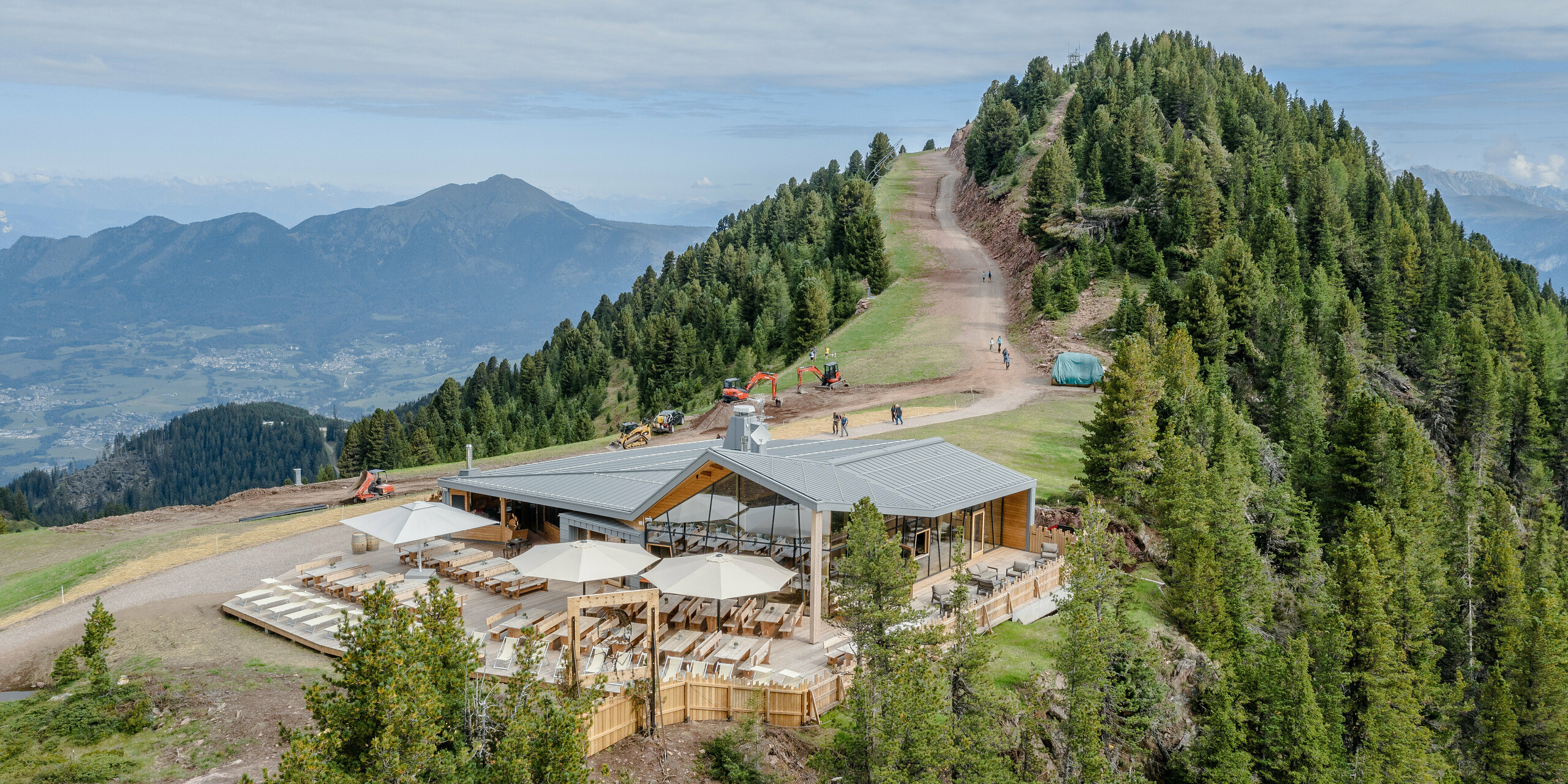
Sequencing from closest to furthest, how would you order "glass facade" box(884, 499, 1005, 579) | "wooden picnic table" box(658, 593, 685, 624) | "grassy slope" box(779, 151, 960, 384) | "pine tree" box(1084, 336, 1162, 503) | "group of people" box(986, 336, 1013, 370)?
"wooden picnic table" box(658, 593, 685, 624)
"glass facade" box(884, 499, 1005, 579)
"pine tree" box(1084, 336, 1162, 503)
"group of people" box(986, 336, 1013, 370)
"grassy slope" box(779, 151, 960, 384)

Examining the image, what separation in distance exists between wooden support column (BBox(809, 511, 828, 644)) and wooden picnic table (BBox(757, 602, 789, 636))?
92cm

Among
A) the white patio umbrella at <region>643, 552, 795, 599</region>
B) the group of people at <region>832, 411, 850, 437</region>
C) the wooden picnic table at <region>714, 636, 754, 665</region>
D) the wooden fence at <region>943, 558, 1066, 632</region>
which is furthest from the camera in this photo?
the group of people at <region>832, 411, 850, 437</region>

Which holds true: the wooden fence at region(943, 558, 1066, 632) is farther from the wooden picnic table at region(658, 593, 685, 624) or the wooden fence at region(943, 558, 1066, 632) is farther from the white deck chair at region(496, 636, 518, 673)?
the white deck chair at region(496, 636, 518, 673)

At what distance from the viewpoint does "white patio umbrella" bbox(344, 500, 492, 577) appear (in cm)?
2984

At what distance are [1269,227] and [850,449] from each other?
62.4m

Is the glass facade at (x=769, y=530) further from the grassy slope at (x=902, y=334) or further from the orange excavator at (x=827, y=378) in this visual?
the grassy slope at (x=902, y=334)

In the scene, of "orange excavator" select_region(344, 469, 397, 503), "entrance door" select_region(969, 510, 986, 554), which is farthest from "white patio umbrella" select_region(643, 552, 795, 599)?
"orange excavator" select_region(344, 469, 397, 503)

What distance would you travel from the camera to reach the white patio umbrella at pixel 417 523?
97.9 ft

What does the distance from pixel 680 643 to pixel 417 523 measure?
10.9 meters

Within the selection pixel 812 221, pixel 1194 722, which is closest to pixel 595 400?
pixel 812 221

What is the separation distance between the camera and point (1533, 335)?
87.1 m

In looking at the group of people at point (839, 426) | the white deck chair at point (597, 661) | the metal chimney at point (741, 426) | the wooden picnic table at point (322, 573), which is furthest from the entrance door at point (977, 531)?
the group of people at point (839, 426)

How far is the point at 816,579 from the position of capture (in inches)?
1019

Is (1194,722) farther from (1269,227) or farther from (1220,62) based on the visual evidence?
(1220,62)
